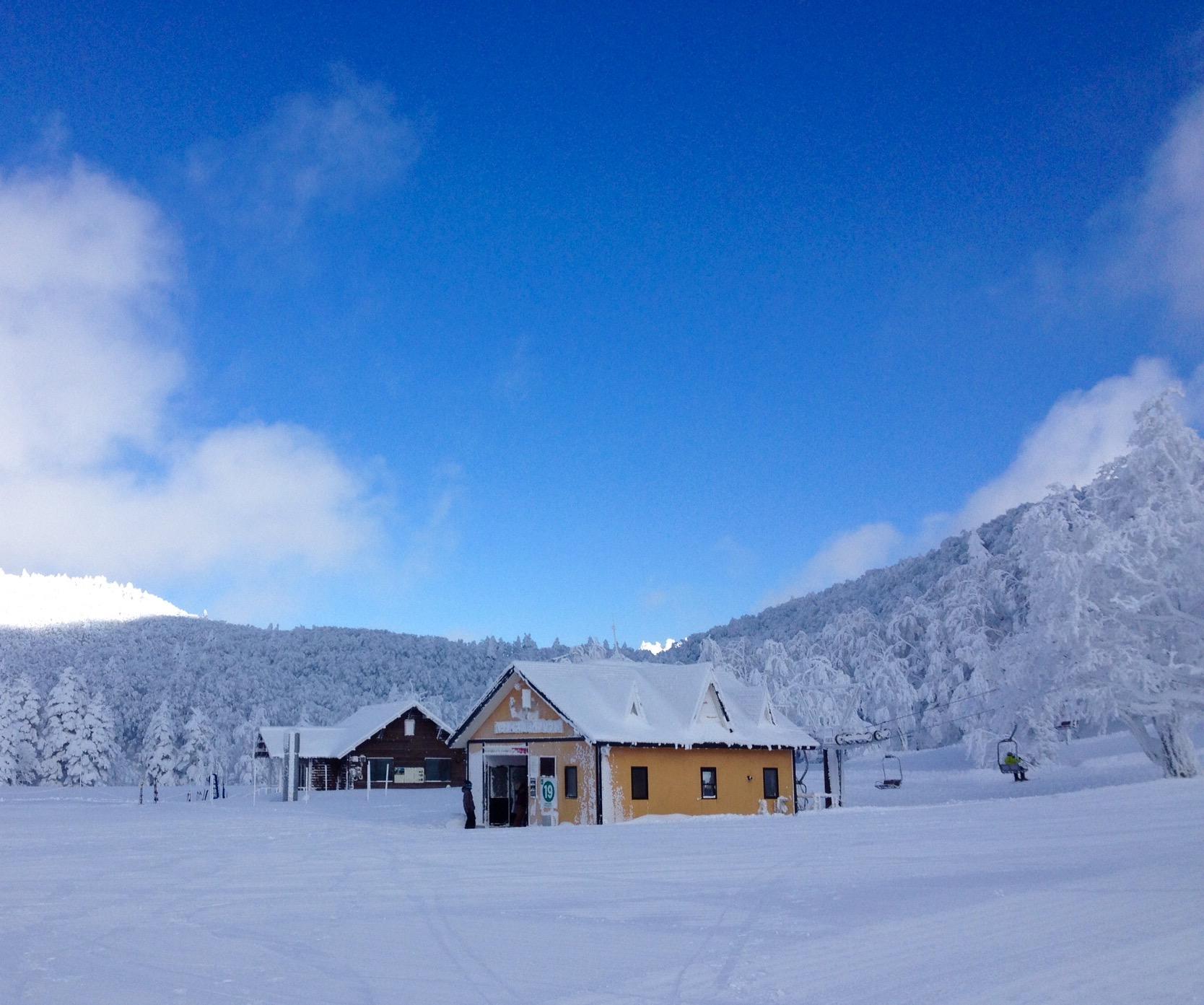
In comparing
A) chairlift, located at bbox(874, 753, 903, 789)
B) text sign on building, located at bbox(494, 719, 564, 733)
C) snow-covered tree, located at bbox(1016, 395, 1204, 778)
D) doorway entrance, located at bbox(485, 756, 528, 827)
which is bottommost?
chairlift, located at bbox(874, 753, 903, 789)

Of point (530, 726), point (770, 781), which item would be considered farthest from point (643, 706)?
point (770, 781)

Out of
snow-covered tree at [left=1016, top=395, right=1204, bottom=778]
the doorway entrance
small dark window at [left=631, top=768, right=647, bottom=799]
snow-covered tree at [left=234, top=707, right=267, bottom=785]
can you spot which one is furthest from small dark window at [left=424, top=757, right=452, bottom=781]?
snow-covered tree at [left=1016, top=395, right=1204, bottom=778]

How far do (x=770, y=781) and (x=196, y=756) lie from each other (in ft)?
216

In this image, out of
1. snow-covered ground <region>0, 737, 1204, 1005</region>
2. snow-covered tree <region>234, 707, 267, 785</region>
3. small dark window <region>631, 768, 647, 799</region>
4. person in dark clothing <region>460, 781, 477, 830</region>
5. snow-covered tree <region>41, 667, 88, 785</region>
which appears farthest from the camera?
snow-covered tree <region>234, 707, 267, 785</region>

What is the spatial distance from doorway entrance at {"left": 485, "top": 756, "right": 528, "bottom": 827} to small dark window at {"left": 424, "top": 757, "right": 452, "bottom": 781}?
27.9 meters

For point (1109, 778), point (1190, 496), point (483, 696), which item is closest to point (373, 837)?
point (483, 696)

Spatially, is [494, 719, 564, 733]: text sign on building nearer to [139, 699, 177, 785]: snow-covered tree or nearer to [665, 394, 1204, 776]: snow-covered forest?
[665, 394, 1204, 776]: snow-covered forest

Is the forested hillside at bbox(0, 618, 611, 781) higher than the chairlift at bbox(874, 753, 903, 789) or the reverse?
higher

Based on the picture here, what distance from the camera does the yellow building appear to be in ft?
110

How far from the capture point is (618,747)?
109 feet

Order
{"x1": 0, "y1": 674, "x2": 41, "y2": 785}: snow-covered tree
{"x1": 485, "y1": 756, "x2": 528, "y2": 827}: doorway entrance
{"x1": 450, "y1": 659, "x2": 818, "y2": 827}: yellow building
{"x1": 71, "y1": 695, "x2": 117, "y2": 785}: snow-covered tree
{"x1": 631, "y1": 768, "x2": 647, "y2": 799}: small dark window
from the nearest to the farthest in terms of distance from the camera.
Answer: {"x1": 450, "y1": 659, "x2": 818, "y2": 827}: yellow building
{"x1": 631, "y1": 768, "x2": 647, "y2": 799}: small dark window
{"x1": 485, "y1": 756, "x2": 528, "y2": 827}: doorway entrance
{"x1": 0, "y1": 674, "x2": 41, "y2": 785}: snow-covered tree
{"x1": 71, "y1": 695, "x2": 117, "y2": 785}: snow-covered tree

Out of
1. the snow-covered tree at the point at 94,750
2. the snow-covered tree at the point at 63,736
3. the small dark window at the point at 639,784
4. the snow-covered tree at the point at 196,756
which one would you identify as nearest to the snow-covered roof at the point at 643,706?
the small dark window at the point at 639,784

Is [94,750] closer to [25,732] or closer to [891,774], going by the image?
[25,732]

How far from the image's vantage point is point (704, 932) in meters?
11.0
